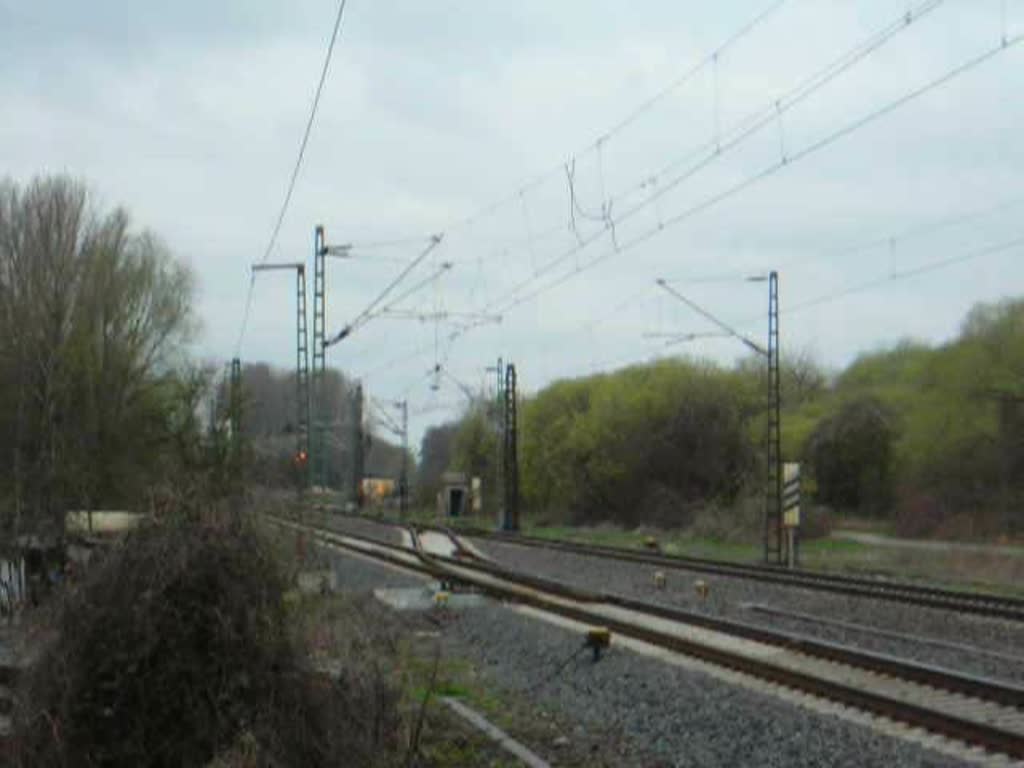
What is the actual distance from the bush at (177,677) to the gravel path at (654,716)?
9.17 ft

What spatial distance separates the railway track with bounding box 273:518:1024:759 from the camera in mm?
11719

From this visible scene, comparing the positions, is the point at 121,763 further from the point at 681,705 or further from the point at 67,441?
the point at 67,441

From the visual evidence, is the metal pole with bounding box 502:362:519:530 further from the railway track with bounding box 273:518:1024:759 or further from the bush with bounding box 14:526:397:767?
the bush with bounding box 14:526:397:767

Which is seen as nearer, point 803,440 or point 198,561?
point 198,561

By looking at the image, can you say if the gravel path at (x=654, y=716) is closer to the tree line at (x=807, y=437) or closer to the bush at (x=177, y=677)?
the bush at (x=177, y=677)

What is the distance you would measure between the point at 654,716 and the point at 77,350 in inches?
1101

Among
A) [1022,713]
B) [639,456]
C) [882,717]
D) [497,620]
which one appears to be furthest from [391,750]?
[639,456]

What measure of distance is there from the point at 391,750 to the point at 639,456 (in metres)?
63.4

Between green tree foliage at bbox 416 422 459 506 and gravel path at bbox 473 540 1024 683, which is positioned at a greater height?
green tree foliage at bbox 416 422 459 506

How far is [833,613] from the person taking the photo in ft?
72.1

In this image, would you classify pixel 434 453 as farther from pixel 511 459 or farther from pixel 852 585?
pixel 852 585

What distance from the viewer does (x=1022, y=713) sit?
12.3 meters

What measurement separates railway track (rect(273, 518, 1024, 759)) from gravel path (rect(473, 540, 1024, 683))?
1114mm

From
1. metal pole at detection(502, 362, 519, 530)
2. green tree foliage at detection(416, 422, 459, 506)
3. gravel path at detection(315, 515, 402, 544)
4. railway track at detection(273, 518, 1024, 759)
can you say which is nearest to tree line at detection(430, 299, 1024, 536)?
metal pole at detection(502, 362, 519, 530)
